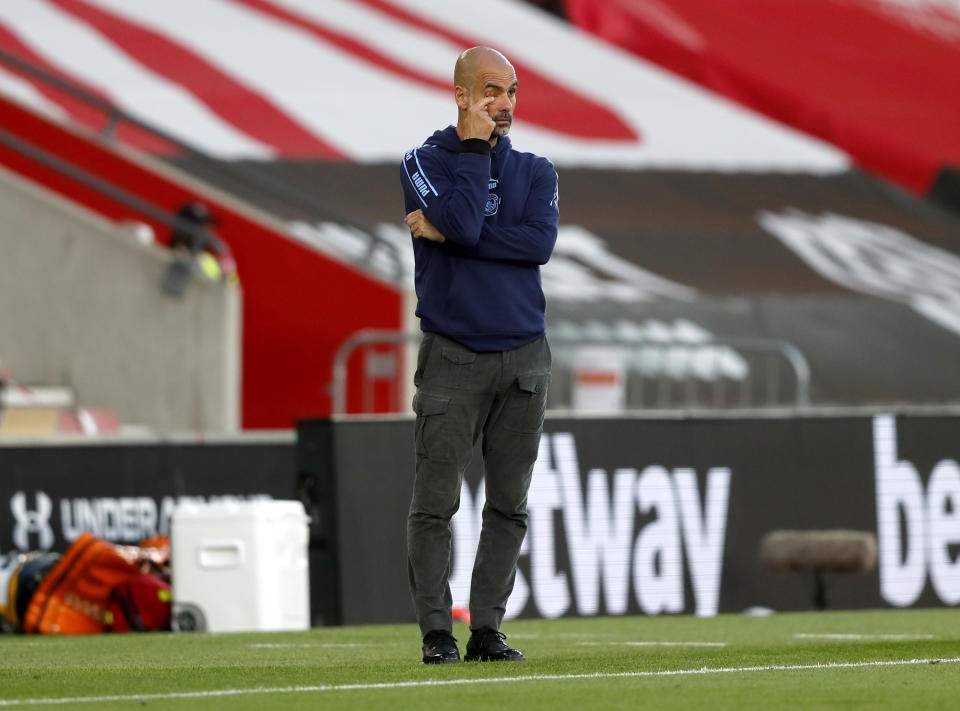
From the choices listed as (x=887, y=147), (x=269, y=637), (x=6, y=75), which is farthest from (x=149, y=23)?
(x=269, y=637)

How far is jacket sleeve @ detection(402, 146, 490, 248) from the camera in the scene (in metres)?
6.25

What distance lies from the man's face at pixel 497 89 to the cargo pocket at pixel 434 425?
2.81 ft

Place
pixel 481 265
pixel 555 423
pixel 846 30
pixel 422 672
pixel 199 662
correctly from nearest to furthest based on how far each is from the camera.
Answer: pixel 422 672 < pixel 481 265 < pixel 199 662 < pixel 555 423 < pixel 846 30

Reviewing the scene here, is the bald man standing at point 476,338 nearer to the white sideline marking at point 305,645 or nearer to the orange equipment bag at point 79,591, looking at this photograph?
the white sideline marking at point 305,645

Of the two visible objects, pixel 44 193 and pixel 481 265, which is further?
pixel 44 193

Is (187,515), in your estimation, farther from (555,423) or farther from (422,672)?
(422,672)

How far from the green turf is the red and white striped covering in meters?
13.0

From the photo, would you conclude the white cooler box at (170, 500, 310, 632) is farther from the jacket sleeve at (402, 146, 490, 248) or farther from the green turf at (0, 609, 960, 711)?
the jacket sleeve at (402, 146, 490, 248)

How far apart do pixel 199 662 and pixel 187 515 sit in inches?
128

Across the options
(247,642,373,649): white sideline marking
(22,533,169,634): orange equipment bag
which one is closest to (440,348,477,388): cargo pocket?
(247,642,373,649): white sideline marking

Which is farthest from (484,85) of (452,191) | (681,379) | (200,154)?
(200,154)

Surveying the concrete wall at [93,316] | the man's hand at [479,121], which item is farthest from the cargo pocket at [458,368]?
the concrete wall at [93,316]

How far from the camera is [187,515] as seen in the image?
10.1 metres

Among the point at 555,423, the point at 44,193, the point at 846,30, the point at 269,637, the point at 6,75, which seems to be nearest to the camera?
the point at 269,637
